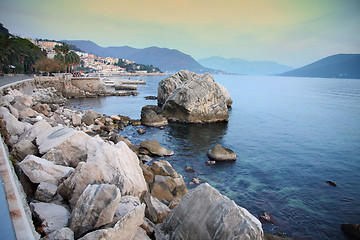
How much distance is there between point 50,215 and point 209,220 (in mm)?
4510

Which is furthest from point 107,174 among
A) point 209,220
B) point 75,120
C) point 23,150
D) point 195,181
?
point 75,120

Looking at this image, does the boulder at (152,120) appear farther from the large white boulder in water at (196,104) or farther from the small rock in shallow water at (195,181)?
the small rock in shallow water at (195,181)

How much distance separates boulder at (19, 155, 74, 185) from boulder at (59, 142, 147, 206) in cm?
80

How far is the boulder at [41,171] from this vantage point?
25.7ft

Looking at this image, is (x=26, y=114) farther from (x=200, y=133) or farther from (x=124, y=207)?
(x=200, y=133)

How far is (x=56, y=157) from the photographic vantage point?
934 cm

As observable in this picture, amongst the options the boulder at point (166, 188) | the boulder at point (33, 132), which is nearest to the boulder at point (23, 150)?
the boulder at point (33, 132)

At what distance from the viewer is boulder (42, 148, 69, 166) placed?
30.1 feet

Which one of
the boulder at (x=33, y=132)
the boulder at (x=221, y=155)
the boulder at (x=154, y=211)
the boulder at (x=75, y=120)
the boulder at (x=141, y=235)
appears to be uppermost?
the boulder at (x=33, y=132)

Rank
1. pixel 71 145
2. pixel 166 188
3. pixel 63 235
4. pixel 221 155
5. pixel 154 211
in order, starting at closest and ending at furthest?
pixel 63 235 < pixel 154 211 < pixel 71 145 < pixel 166 188 < pixel 221 155

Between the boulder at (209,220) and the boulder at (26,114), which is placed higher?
the boulder at (26,114)

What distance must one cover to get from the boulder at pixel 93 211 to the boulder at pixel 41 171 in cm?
267

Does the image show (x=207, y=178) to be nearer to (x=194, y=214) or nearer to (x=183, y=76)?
(x=194, y=214)

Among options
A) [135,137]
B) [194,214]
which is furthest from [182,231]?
[135,137]
